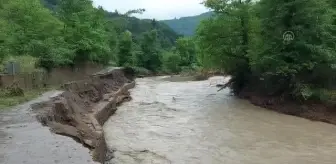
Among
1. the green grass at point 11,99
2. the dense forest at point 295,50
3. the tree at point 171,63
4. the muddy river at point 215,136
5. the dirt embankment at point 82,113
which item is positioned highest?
the dense forest at point 295,50

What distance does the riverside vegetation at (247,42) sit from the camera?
21.7 metres

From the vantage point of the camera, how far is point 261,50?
935 inches

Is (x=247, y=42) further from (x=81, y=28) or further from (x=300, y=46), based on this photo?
(x=81, y=28)

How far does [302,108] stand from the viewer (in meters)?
21.0

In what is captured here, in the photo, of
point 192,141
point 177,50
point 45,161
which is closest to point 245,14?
point 192,141

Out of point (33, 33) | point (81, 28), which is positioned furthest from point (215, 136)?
point (81, 28)

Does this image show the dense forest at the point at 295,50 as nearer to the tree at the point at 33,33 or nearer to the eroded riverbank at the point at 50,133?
the eroded riverbank at the point at 50,133

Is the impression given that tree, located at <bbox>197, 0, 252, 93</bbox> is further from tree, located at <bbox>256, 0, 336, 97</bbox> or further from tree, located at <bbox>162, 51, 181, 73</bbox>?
tree, located at <bbox>162, 51, 181, 73</bbox>

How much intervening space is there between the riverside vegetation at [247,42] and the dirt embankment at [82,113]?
3.98 meters

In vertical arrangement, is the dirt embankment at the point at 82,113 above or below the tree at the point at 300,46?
below

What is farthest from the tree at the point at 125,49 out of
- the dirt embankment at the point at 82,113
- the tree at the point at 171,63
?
the dirt embankment at the point at 82,113

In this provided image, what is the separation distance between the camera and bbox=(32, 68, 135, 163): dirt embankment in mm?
11805

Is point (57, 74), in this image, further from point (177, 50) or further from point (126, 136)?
point (177, 50)

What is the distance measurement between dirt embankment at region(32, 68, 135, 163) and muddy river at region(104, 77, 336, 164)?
0.74 metres
